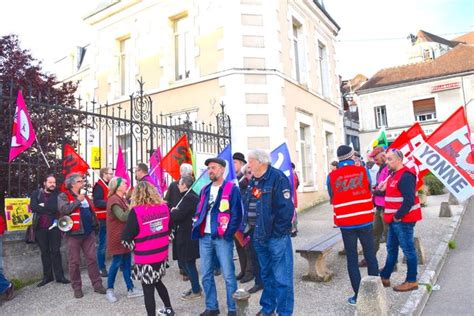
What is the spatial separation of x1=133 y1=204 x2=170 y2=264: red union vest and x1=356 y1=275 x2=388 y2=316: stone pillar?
211 cm

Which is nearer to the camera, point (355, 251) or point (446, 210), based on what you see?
point (355, 251)

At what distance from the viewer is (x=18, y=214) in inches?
234

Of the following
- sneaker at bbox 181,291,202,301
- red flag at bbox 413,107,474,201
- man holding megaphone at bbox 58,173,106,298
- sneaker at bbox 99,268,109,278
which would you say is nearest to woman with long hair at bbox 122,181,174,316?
sneaker at bbox 181,291,202,301

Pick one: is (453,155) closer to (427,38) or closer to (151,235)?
(151,235)

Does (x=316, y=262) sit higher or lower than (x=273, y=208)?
lower

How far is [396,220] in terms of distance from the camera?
178 inches

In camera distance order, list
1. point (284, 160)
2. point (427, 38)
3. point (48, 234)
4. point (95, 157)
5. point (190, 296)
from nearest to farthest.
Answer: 1. point (190, 296)
2. point (48, 234)
3. point (284, 160)
4. point (95, 157)
5. point (427, 38)

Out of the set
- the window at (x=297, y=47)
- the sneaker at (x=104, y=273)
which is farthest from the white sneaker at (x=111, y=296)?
the window at (x=297, y=47)

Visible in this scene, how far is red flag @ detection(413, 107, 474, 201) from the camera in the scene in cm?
501

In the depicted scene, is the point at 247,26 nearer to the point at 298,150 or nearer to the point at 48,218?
the point at 298,150

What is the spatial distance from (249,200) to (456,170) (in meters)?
3.02

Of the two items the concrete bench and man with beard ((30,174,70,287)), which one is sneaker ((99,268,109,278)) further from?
the concrete bench

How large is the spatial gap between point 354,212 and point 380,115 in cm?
2773

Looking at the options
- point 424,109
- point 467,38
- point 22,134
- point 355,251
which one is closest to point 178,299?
point 355,251
